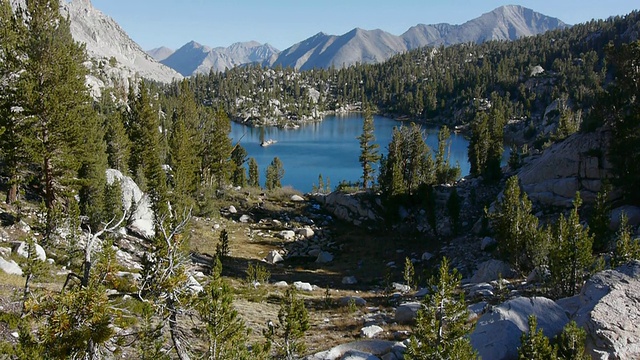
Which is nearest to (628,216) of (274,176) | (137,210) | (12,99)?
(137,210)

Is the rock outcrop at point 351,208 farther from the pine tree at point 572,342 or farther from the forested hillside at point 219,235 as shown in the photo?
the pine tree at point 572,342

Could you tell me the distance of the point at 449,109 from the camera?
168750 mm

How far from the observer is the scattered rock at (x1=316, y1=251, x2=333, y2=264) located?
124ft

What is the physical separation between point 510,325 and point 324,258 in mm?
26543

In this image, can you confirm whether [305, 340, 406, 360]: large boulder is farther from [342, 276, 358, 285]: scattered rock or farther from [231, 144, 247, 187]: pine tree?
[231, 144, 247, 187]: pine tree

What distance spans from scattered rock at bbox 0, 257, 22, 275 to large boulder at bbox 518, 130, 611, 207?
3591cm

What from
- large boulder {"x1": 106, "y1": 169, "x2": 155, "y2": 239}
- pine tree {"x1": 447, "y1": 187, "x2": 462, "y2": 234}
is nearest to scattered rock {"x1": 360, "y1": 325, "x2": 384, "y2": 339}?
large boulder {"x1": 106, "y1": 169, "x2": 155, "y2": 239}

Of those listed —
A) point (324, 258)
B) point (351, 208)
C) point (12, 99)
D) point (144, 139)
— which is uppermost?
point (12, 99)

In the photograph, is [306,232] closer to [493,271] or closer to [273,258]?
[273,258]

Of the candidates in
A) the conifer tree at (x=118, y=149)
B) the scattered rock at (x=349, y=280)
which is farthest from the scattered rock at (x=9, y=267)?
the conifer tree at (x=118, y=149)

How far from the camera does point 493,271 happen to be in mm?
27000

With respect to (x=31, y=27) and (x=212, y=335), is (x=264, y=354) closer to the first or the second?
(x=212, y=335)

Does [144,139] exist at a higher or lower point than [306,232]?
higher

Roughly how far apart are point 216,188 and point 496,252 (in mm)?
34569
